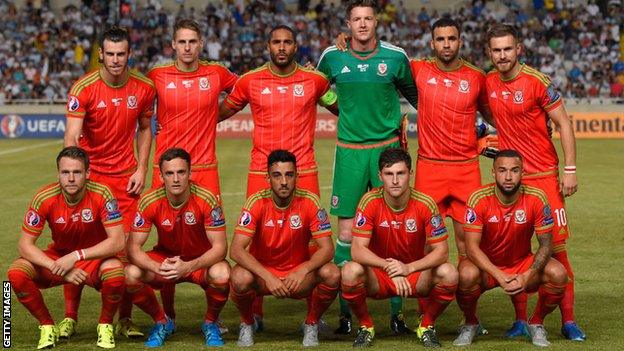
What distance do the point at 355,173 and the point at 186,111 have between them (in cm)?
142

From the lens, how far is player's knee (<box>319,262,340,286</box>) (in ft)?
27.0

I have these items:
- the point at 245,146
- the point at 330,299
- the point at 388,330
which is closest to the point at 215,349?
the point at 330,299

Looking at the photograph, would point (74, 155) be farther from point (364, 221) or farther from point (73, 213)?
point (364, 221)

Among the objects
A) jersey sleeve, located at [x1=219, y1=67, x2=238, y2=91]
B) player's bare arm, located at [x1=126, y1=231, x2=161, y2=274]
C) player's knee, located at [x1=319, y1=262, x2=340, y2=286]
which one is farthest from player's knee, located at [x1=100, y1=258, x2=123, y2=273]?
jersey sleeve, located at [x1=219, y1=67, x2=238, y2=91]

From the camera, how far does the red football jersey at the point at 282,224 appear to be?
8328 millimetres

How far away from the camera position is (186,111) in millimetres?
9219

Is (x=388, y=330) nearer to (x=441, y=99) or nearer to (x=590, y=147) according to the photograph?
(x=441, y=99)

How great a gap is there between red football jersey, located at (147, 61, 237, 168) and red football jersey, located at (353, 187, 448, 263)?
1603 mm

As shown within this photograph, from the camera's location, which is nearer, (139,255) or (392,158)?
(392,158)

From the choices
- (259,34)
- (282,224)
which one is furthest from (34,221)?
(259,34)

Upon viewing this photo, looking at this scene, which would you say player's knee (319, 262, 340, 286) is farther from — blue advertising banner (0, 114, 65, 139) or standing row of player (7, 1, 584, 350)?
blue advertising banner (0, 114, 65, 139)

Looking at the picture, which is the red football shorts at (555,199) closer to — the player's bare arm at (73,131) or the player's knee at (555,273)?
the player's knee at (555,273)

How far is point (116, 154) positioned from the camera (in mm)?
9102

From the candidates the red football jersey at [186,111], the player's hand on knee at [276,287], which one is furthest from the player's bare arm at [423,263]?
the red football jersey at [186,111]
